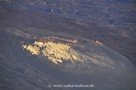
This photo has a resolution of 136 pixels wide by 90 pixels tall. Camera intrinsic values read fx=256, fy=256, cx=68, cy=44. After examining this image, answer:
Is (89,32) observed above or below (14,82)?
above

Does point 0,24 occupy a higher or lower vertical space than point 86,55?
higher

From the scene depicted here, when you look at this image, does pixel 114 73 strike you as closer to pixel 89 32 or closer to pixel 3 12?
pixel 89 32

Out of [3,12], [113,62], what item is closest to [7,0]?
[3,12]

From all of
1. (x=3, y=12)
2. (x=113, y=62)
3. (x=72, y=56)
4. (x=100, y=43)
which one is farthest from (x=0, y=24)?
(x=113, y=62)

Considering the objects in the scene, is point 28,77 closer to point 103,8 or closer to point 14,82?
point 14,82

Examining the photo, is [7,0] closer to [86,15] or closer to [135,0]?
[86,15]

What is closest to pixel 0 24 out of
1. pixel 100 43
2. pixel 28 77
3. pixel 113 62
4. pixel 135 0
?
pixel 28 77

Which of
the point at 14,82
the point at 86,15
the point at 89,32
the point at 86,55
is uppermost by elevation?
the point at 86,15
